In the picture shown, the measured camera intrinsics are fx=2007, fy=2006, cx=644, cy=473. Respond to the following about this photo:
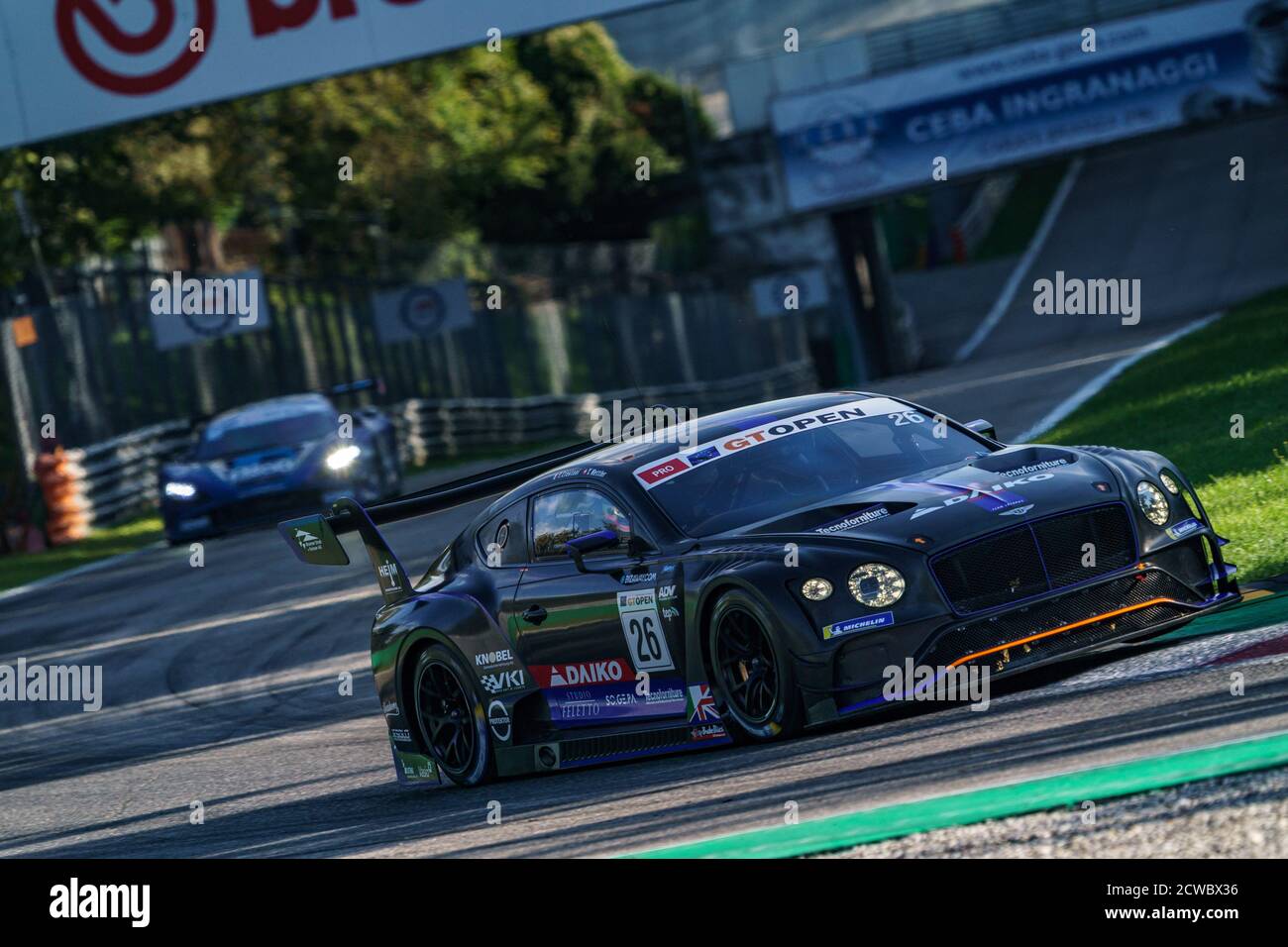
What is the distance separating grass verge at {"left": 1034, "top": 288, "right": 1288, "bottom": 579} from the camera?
11148 mm

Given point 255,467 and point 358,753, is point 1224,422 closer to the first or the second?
point 358,753

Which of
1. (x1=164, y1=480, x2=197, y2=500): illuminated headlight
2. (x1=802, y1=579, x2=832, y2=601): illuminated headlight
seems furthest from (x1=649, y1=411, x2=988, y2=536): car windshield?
(x1=164, y1=480, x2=197, y2=500): illuminated headlight

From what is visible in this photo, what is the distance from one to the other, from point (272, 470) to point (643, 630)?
14.7m

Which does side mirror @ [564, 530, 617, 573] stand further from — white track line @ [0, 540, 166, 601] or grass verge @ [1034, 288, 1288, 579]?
white track line @ [0, 540, 166, 601]

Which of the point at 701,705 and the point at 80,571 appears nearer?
the point at 701,705

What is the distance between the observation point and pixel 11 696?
49.3 ft

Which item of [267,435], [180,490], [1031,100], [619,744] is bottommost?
[619,744]

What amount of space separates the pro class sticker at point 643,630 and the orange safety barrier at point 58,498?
20491 millimetres

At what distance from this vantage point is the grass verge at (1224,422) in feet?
36.6

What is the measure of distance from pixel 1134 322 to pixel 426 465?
15.4 metres

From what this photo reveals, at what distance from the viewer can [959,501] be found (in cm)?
802

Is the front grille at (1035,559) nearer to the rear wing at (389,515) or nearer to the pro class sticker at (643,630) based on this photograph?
the pro class sticker at (643,630)

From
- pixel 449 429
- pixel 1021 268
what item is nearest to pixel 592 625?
pixel 449 429

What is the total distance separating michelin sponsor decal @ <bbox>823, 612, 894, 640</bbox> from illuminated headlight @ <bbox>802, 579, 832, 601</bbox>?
0.12 metres
